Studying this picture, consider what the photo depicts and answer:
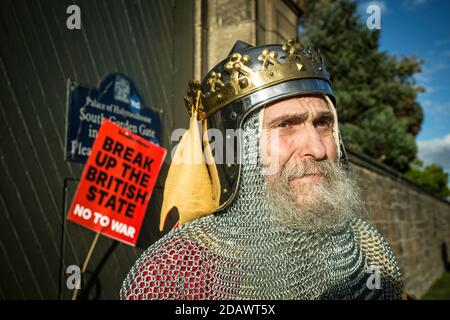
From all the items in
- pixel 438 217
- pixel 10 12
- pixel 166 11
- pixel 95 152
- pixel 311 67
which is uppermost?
pixel 166 11

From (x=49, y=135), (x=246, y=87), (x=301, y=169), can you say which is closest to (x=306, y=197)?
(x=301, y=169)

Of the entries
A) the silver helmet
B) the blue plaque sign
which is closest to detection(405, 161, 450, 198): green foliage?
the blue plaque sign

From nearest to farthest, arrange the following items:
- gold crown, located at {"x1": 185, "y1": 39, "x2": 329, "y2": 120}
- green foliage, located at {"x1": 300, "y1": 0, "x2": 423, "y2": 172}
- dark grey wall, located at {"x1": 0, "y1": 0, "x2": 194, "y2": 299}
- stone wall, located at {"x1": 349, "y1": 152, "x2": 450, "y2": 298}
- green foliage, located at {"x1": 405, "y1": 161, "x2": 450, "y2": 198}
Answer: gold crown, located at {"x1": 185, "y1": 39, "x2": 329, "y2": 120} → dark grey wall, located at {"x1": 0, "y1": 0, "x2": 194, "y2": 299} → stone wall, located at {"x1": 349, "y1": 152, "x2": 450, "y2": 298} → green foliage, located at {"x1": 300, "y1": 0, "x2": 423, "y2": 172} → green foliage, located at {"x1": 405, "y1": 161, "x2": 450, "y2": 198}

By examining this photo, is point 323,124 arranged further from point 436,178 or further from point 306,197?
point 436,178

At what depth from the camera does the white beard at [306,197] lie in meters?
1.72

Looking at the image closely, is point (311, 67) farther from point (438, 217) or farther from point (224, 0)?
point (438, 217)

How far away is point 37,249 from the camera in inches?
113

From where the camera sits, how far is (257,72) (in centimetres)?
184

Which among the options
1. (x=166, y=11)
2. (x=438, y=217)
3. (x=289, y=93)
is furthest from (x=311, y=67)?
(x=438, y=217)

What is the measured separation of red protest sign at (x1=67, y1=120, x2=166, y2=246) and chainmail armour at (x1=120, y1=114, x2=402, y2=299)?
1524mm

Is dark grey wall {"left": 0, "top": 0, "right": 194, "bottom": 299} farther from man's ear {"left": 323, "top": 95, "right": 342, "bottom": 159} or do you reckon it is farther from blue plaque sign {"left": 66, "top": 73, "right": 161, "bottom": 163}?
man's ear {"left": 323, "top": 95, "right": 342, "bottom": 159}

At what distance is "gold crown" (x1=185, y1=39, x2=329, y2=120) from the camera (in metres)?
1.83
